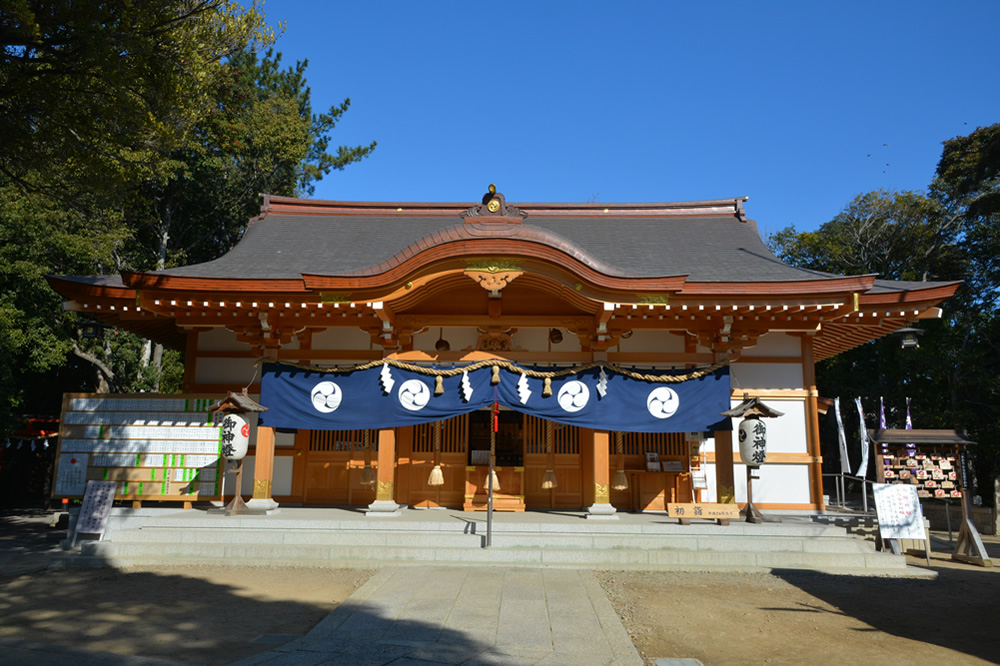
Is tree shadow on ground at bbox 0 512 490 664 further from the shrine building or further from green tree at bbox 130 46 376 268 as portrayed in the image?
green tree at bbox 130 46 376 268

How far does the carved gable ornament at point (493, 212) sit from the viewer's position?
370 inches

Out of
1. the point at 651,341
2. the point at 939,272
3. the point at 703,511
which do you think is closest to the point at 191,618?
the point at 703,511

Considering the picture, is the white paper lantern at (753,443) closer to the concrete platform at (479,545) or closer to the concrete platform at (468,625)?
the concrete platform at (479,545)

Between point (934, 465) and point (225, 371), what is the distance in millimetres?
11818

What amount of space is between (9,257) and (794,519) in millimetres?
18429

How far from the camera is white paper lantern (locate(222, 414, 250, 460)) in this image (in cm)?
905

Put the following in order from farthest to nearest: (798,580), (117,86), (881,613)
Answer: (798,580) → (117,86) → (881,613)

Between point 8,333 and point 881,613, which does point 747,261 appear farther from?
point 8,333

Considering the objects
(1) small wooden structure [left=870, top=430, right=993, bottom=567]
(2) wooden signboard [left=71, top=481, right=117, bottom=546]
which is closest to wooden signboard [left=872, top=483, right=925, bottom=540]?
(1) small wooden structure [left=870, top=430, right=993, bottom=567]

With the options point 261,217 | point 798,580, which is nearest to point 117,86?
point 261,217

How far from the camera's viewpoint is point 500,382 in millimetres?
9523

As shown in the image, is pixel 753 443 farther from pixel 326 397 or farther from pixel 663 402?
pixel 326 397

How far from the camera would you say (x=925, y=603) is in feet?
22.5

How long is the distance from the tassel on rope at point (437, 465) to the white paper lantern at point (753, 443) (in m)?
4.71
